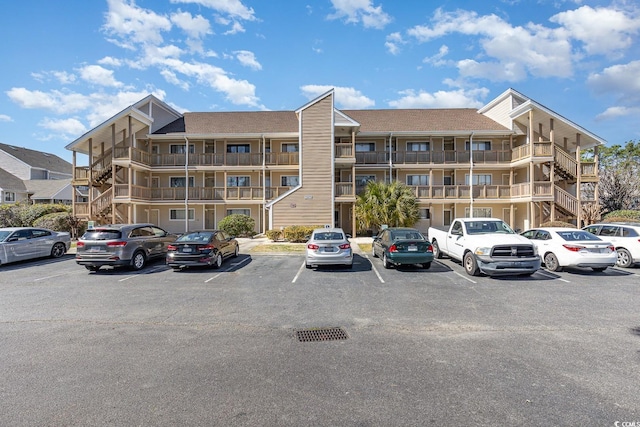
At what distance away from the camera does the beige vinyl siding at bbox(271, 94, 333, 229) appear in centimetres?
2300

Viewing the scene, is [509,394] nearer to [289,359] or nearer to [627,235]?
[289,359]

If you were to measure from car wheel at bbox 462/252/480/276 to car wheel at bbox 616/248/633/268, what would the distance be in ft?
20.5

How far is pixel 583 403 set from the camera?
3.60m

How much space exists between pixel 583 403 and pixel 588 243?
9427mm

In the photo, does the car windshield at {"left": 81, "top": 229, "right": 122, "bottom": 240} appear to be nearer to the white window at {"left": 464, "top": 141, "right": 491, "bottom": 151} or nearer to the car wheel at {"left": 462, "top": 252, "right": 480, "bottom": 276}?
the car wheel at {"left": 462, "top": 252, "right": 480, "bottom": 276}

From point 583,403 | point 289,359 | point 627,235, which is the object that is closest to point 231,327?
point 289,359

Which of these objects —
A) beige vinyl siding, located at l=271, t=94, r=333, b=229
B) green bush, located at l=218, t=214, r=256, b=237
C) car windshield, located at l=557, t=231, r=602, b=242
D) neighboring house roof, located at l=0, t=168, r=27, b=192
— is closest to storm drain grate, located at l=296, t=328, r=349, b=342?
car windshield, located at l=557, t=231, r=602, b=242

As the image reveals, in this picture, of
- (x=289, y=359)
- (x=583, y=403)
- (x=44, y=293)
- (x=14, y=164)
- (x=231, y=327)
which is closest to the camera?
(x=583, y=403)

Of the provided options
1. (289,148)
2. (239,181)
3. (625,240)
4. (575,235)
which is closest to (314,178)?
(289,148)

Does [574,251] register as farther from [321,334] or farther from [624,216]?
[624,216]

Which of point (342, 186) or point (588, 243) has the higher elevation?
point (342, 186)

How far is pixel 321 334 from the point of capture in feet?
19.1

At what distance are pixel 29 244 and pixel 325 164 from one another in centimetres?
1666

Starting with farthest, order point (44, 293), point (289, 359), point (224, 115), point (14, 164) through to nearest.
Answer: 1. point (14, 164)
2. point (224, 115)
3. point (44, 293)
4. point (289, 359)
